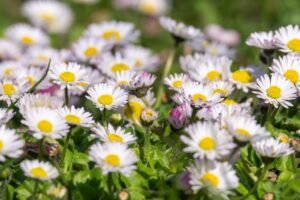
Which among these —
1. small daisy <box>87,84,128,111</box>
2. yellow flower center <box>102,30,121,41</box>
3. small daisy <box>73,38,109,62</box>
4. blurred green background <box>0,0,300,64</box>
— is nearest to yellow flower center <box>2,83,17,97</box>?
small daisy <box>87,84,128,111</box>

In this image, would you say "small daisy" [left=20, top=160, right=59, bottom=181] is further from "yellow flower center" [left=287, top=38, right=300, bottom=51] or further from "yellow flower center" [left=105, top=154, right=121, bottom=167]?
"yellow flower center" [left=287, top=38, right=300, bottom=51]

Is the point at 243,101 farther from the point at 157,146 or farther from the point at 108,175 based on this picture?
the point at 108,175

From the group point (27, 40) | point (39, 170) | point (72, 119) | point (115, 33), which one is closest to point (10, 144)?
point (39, 170)

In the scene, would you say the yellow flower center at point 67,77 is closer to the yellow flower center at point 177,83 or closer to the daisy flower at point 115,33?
the yellow flower center at point 177,83

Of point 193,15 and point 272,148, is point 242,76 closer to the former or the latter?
point 272,148

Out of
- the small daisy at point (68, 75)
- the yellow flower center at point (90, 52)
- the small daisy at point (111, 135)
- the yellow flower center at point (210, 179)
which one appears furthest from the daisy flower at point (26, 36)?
the yellow flower center at point (210, 179)

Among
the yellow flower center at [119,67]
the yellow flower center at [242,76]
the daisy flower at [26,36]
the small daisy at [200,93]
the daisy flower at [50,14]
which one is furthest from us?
the daisy flower at [50,14]
